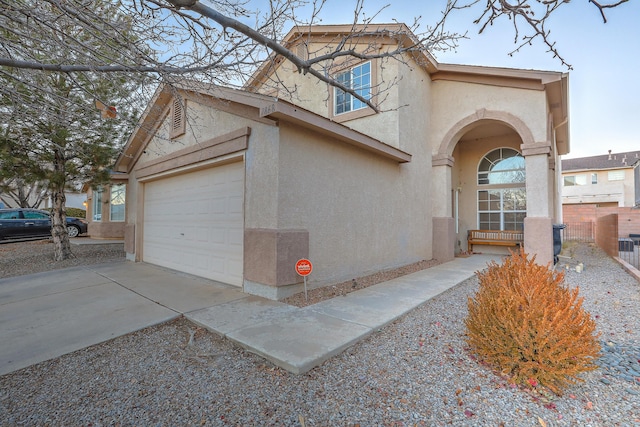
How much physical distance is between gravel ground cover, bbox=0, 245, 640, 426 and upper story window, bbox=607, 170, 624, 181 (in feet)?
112

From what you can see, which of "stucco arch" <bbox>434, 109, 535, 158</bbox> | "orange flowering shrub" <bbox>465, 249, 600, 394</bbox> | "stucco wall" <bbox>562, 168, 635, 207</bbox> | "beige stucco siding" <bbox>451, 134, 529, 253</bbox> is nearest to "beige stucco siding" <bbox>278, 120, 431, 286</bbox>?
"stucco arch" <bbox>434, 109, 535, 158</bbox>

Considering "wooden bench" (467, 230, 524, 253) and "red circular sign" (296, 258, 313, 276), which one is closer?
"red circular sign" (296, 258, 313, 276)

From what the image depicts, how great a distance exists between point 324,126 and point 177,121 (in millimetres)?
4499

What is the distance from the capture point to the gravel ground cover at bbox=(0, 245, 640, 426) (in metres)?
2.35

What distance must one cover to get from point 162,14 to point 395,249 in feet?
22.4

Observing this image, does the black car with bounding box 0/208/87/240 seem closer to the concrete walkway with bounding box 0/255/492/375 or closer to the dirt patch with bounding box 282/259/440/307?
the concrete walkway with bounding box 0/255/492/375

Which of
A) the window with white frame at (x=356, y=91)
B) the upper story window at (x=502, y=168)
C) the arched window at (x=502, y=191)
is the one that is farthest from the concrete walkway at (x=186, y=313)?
the upper story window at (x=502, y=168)

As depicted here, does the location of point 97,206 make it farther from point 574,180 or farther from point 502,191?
point 574,180

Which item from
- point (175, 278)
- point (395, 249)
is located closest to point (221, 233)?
point (175, 278)

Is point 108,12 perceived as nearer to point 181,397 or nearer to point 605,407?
point 181,397

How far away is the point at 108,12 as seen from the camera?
158 inches

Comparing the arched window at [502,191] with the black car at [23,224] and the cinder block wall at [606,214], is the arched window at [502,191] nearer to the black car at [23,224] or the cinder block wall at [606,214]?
the cinder block wall at [606,214]

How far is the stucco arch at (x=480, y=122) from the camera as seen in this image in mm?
8539

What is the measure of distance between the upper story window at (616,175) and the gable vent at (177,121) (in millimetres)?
37005
